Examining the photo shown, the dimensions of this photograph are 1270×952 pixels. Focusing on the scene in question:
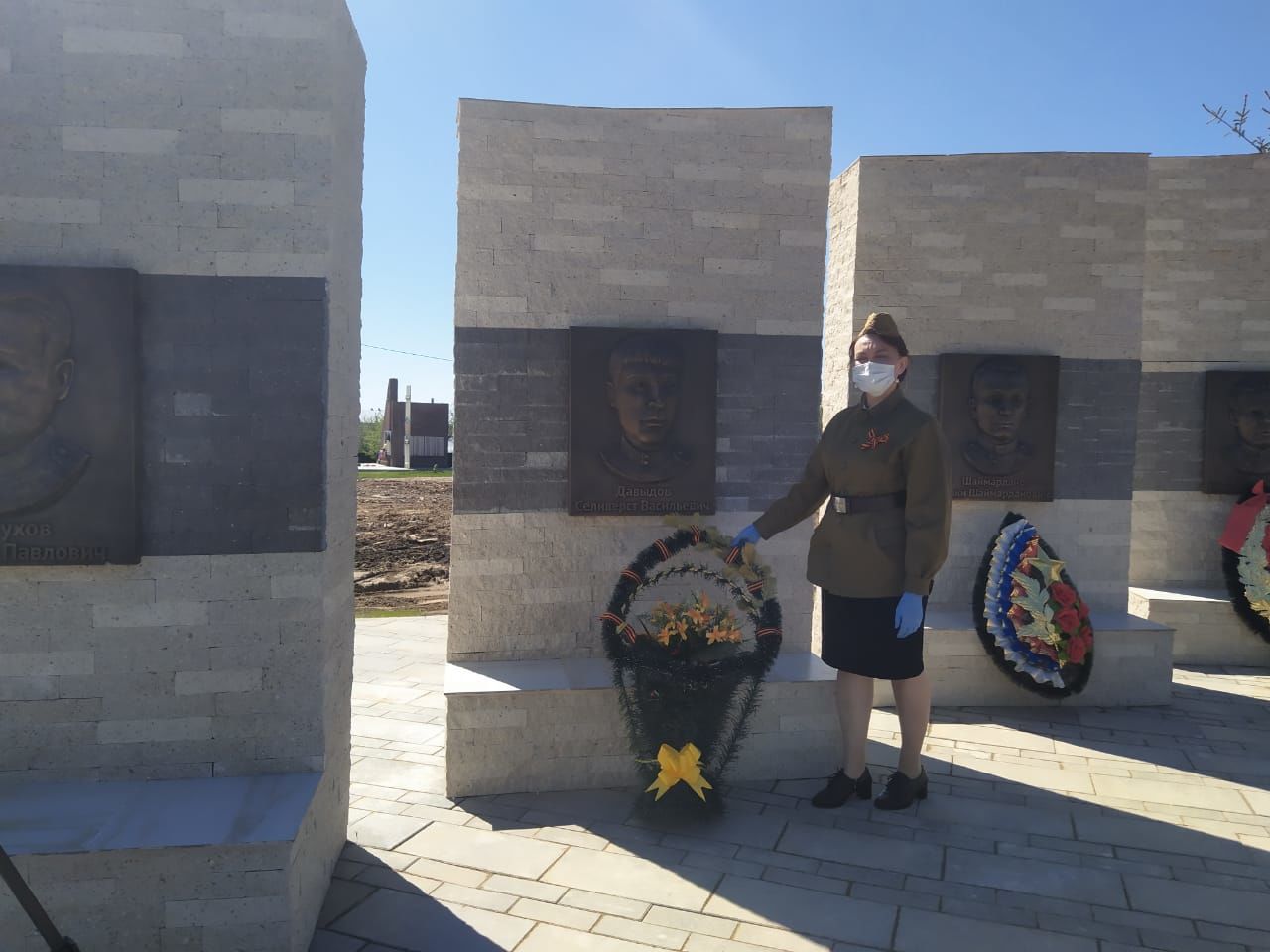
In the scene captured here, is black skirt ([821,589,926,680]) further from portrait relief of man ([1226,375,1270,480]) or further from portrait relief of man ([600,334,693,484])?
portrait relief of man ([1226,375,1270,480])

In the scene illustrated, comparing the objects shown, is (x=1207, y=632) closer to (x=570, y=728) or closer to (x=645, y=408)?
(x=645, y=408)

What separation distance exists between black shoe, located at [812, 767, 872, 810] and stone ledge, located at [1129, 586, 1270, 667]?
3657 mm

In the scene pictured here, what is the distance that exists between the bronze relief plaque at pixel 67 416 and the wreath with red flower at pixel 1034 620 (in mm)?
4805

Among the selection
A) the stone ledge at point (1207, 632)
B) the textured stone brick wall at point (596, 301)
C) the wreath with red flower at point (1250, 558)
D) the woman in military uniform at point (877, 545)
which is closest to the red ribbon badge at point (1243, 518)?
the wreath with red flower at point (1250, 558)

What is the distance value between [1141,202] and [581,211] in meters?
3.83

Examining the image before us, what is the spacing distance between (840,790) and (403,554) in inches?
373

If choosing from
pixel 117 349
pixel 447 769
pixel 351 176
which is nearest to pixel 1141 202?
pixel 351 176

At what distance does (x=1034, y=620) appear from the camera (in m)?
5.73

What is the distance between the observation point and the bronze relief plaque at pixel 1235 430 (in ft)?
22.7

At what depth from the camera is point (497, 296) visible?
15.6ft

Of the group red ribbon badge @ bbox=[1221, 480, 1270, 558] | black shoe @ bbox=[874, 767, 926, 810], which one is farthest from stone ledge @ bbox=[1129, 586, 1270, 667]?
black shoe @ bbox=[874, 767, 926, 810]

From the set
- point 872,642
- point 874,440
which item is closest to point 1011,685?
point 872,642

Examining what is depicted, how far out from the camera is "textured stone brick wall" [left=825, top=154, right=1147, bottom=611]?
604 centimetres

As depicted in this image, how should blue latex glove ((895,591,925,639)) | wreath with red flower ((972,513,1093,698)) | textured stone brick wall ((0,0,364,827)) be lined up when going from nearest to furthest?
textured stone brick wall ((0,0,364,827)) < blue latex glove ((895,591,925,639)) < wreath with red flower ((972,513,1093,698))
